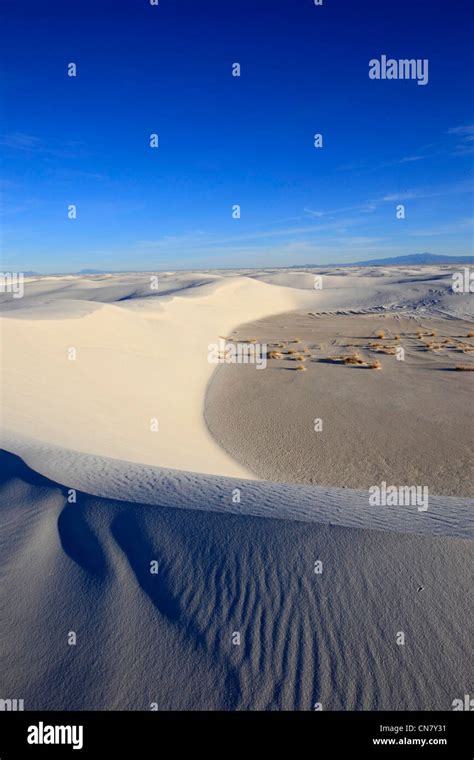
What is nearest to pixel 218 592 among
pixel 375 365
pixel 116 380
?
pixel 116 380

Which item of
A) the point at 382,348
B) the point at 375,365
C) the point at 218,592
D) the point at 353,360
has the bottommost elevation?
the point at 218,592

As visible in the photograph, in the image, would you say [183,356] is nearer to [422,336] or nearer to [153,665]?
[422,336]

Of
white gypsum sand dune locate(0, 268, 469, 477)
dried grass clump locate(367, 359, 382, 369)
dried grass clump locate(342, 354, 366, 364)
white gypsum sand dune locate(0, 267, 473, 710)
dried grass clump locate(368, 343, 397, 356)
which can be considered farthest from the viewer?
dried grass clump locate(368, 343, 397, 356)

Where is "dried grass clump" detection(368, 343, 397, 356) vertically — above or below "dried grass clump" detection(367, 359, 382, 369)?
above

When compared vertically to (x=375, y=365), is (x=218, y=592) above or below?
below

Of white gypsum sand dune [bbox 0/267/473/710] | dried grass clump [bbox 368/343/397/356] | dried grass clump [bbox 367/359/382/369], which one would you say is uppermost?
dried grass clump [bbox 368/343/397/356]

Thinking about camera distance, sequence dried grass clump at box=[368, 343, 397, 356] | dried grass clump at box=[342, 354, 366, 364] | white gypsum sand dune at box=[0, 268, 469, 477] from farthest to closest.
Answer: dried grass clump at box=[368, 343, 397, 356] < dried grass clump at box=[342, 354, 366, 364] < white gypsum sand dune at box=[0, 268, 469, 477]

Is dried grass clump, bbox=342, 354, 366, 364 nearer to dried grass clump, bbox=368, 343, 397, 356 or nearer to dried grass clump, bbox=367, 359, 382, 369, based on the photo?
dried grass clump, bbox=367, 359, 382, 369

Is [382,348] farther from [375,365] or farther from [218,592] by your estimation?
[218,592]

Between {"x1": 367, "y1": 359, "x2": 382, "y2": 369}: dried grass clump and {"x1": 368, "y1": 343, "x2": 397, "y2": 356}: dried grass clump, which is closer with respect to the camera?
{"x1": 367, "y1": 359, "x2": 382, "y2": 369}: dried grass clump

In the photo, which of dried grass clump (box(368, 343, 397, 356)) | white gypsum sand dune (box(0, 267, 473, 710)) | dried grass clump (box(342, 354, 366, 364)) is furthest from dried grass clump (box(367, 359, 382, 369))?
white gypsum sand dune (box(0, 267, 473, 710))

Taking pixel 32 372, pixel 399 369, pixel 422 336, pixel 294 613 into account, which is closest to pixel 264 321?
pixel 422 336
